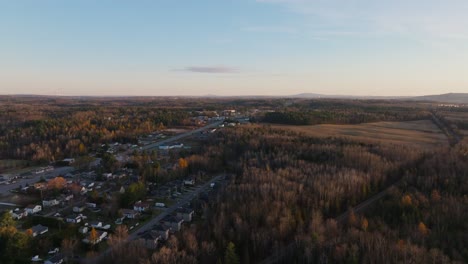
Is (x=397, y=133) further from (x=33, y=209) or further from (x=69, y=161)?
(x=33, y=209)

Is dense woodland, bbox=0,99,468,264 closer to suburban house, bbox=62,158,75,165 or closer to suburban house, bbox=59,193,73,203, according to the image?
suburban house, bbox=62,158,75,165

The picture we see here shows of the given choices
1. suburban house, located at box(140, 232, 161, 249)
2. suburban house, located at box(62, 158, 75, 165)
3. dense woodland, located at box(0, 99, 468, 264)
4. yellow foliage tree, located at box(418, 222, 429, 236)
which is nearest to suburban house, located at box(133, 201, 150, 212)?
dense woodland, located at box(0, 99, 468, 264)

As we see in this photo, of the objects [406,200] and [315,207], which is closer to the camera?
[315,207]

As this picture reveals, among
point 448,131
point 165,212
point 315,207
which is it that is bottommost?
point 165,212

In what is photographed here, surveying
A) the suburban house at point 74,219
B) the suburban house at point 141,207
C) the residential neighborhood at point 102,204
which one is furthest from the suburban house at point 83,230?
the suburban house at point 141,207

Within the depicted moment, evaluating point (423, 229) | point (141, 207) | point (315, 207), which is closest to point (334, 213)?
point (315, 207)

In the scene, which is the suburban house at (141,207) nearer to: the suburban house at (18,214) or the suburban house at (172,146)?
the suburban house at (18,214)
